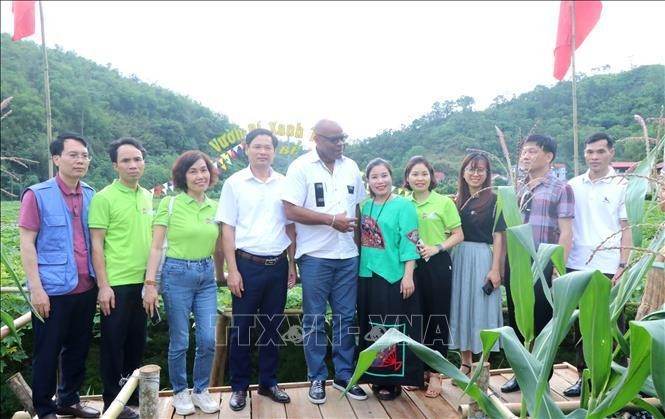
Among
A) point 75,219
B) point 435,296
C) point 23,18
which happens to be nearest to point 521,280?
point 435,296

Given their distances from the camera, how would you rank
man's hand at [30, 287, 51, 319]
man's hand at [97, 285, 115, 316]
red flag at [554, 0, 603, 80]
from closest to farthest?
man's hand at [30, 287, 51, 319] → man's hand at [97, 285, 115, 316] → red flag at [554, 0, 603, 80]

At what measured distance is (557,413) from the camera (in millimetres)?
1025

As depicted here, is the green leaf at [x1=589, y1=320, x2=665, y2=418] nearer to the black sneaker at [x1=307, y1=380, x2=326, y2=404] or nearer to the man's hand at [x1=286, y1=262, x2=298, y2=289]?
the black sneaker at [x1=307, y1=380, x2=326, y2=404]

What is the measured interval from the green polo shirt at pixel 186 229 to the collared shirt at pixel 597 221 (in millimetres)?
1935

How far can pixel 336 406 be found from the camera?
2.54 m

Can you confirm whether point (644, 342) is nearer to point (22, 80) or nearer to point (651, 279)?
point (651, 279)

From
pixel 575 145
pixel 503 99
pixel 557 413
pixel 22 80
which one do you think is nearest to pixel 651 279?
pixel 557 413

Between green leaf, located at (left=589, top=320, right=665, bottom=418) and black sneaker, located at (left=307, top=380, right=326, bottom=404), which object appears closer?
green leaf, located at (left=589, top=320, right=665, bottom=418)

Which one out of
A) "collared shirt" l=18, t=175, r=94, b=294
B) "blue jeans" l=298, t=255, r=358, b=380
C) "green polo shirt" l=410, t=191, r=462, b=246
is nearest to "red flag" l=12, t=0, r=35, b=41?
"collared shirt" l=18, t=175, r=94, b=294

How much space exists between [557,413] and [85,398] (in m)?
2.44

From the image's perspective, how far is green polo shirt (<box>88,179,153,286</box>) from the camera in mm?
2318

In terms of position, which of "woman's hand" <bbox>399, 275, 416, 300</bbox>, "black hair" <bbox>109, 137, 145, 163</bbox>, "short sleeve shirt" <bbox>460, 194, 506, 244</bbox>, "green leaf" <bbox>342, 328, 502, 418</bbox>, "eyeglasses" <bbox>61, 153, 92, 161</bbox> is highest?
"black hair" <bbox>109, 137, 145, 163</bbox>

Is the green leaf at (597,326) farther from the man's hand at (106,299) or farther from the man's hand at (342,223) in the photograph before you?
the man's hand at (106,299)

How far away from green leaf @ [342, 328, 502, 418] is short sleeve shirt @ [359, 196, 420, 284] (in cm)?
147
